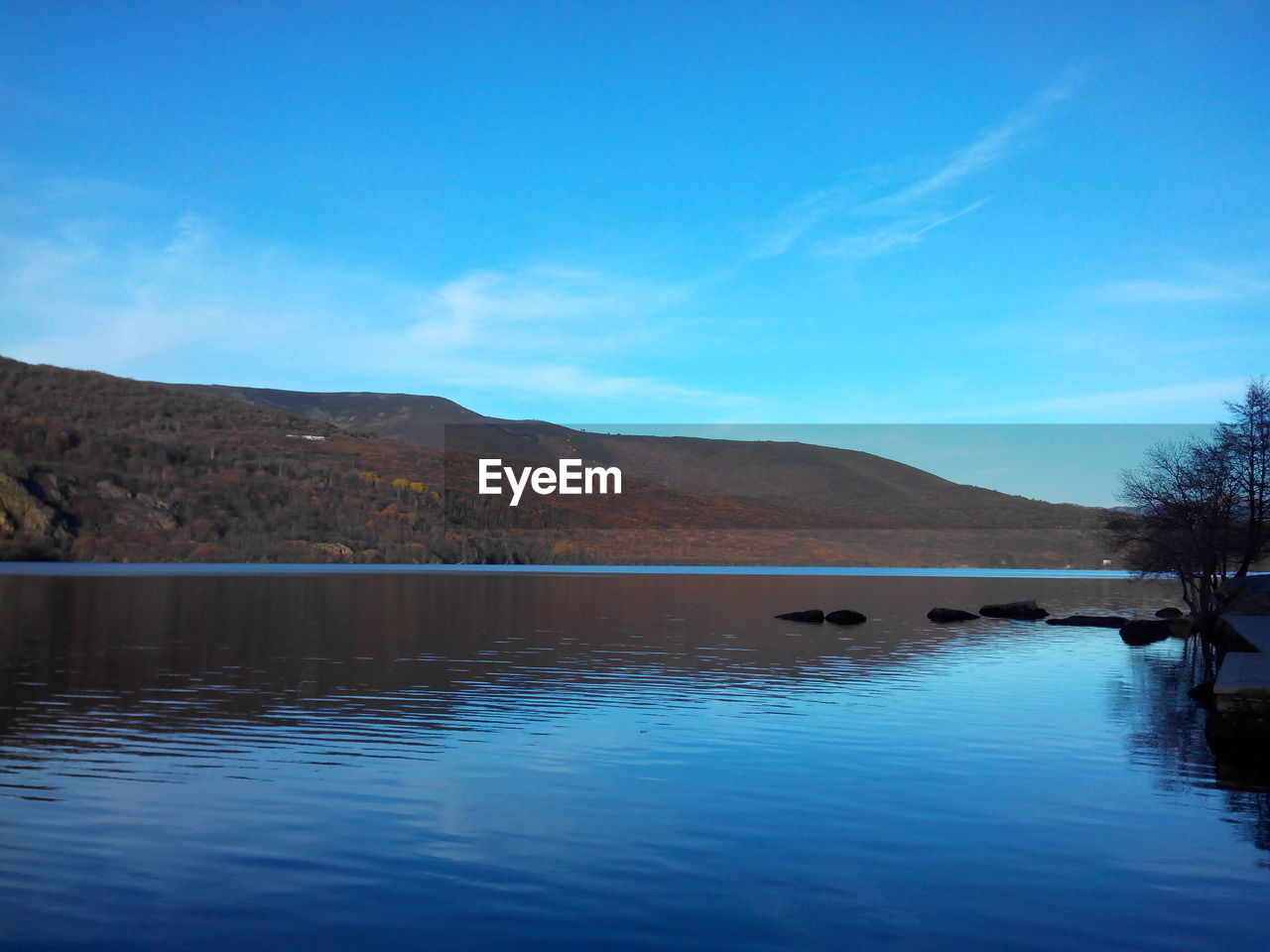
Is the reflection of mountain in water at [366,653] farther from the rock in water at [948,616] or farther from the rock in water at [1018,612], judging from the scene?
the rock in water at [1018,612]

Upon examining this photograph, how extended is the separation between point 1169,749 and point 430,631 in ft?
110

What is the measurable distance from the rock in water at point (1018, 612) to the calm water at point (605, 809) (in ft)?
125

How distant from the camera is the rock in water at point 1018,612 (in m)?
71.0

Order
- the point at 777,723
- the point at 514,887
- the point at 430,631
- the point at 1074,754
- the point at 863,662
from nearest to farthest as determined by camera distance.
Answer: the point at 514,887 < the point at 1074,754 < the point at 777,723 < the point at 863,662 < the point at 430,631

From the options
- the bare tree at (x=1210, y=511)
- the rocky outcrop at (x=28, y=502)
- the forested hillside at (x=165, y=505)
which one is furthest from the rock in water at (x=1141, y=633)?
the rocky outcrop at (x=28, y=502)

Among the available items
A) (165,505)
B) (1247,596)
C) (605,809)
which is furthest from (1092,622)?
(165,505)

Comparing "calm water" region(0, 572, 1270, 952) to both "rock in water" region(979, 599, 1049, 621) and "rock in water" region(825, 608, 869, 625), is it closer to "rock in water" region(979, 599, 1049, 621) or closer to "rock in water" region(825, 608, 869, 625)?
"rock in water" region(825, 608, 869, 625)

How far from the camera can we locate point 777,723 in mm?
23125

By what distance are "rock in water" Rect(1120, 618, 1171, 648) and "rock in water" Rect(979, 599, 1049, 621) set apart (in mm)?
15108

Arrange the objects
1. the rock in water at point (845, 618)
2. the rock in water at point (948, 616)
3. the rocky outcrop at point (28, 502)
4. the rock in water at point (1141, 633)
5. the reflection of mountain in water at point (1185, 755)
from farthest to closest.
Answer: the rocky outcrop at point (28, 502) → the rock in water at point (948, 616) → the rock in water at point (845, 618) → the rock in water at point (1141, 633) → the reflection of mountain in water at point (1185, 755)

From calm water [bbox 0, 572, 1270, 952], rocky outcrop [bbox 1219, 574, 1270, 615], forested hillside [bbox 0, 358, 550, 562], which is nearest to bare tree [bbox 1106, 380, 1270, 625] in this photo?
rocky outcrop [bbox 1219, 574, 1270, 615]

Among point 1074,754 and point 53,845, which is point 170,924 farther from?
point 1074,754

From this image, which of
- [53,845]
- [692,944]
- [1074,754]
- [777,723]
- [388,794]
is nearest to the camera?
[692,944]

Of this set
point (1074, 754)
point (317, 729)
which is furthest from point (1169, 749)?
point (317, 729)
